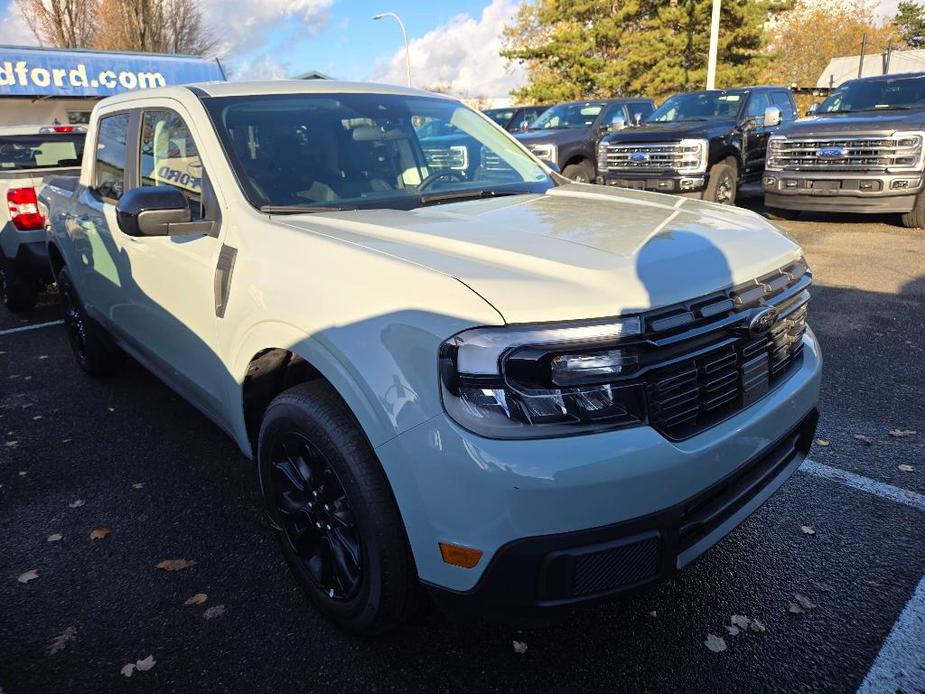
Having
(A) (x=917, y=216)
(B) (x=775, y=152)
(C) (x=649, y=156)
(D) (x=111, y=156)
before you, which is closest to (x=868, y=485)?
(D) (x=111, y=156)

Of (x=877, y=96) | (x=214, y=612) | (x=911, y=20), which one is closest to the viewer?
(x=214, y=612)

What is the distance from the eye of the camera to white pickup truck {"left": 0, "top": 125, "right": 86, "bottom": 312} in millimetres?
6168

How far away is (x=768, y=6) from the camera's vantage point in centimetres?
2911

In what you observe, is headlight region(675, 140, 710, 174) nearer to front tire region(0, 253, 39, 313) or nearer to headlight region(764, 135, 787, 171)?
headlight region(764, 135, 787, 171)

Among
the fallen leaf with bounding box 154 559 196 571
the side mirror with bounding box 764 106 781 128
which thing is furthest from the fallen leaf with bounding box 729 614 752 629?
the side mirror with bounding box 764 106 781 128

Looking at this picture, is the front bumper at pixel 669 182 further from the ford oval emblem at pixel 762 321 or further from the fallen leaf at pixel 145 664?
the fallen leaf at pixel 145 664

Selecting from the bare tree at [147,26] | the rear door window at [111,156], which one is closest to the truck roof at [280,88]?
the rear door window at [111,156]

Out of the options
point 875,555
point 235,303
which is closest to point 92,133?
point 235,303

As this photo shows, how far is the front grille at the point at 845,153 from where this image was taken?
837 centimetres

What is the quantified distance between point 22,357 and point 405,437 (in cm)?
511

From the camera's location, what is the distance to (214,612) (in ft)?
8.09

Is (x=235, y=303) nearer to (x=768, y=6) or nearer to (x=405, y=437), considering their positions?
(x=405, y=437)

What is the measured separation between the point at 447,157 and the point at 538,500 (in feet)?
7.03

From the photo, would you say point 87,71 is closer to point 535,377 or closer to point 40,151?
point 40,151
